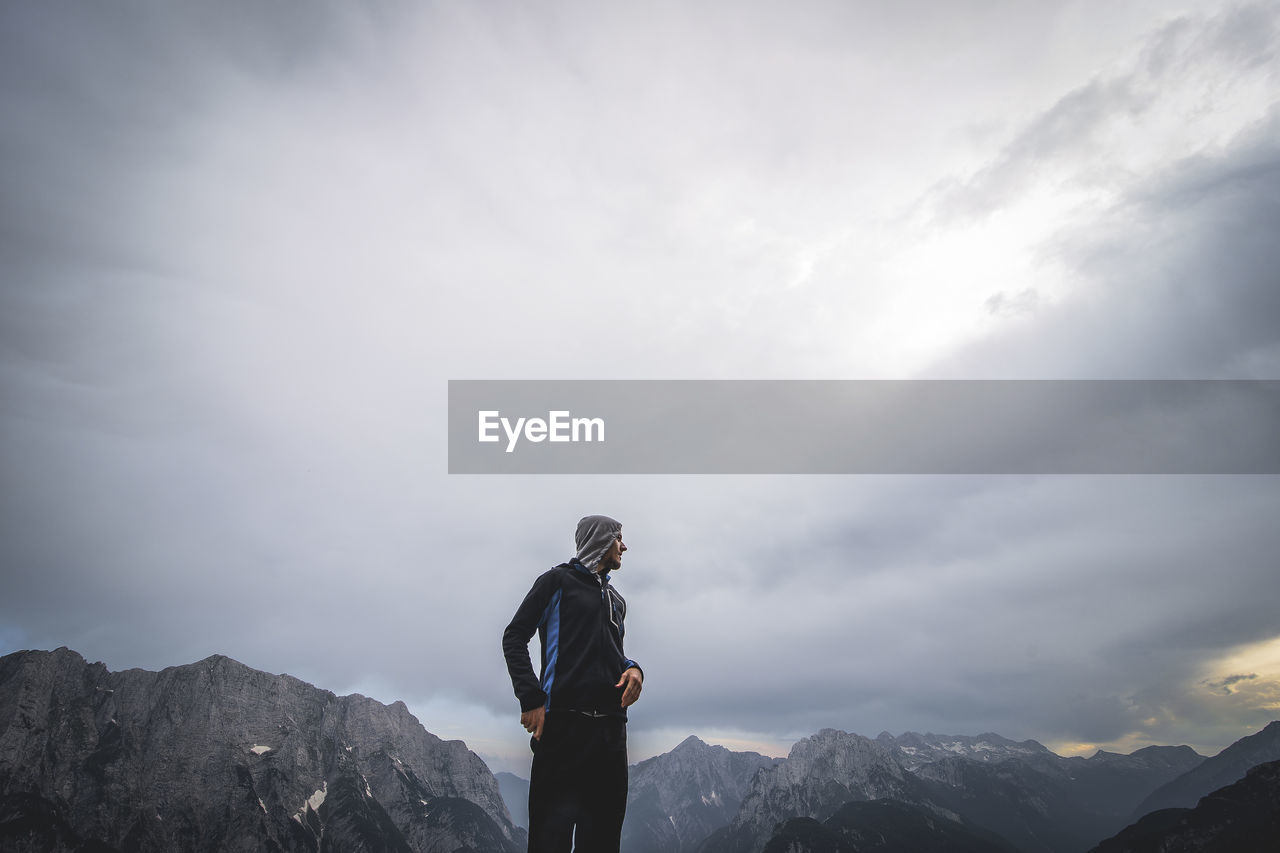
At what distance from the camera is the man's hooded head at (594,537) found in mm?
5191

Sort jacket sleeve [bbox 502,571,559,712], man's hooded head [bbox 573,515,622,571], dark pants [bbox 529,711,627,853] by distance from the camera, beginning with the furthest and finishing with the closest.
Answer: man's hooded head [bbox 573,515,622,571]
jacket sleeve [bbox 502,571,559,712]
dark pants [bbox 529,711,627,853]

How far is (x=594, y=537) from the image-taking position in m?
5.25

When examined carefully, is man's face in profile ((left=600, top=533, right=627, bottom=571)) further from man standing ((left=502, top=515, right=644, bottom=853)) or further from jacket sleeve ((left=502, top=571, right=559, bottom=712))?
jacket sleeve ((left=502, top=571, right=559, bottom=712))

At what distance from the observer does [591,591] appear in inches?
199

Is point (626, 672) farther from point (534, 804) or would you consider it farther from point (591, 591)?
point (534, 804)

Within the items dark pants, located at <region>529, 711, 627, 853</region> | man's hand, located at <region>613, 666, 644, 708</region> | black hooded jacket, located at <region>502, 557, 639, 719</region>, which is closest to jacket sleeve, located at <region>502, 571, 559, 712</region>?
black hooded jacket, located at <region>502, 557, 639, 719</region>

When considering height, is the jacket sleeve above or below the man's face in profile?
below

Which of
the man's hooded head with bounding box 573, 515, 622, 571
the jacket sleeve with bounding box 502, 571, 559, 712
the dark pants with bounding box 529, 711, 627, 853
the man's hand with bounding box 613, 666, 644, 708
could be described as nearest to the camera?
the dark pants with bounding box 529, 711, 627, 853

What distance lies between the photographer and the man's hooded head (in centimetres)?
519

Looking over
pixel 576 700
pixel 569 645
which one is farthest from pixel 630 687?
pixel 569 645

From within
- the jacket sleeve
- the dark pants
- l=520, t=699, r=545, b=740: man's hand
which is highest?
the jacket sleeve

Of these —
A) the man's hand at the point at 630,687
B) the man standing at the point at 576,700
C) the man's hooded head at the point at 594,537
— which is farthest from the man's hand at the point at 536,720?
the man's hooded head at the point at 594,537

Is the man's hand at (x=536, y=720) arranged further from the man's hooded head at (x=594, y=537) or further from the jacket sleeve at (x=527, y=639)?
the man's hooded head at (x=594, y=537)

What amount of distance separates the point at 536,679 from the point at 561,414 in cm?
1252
